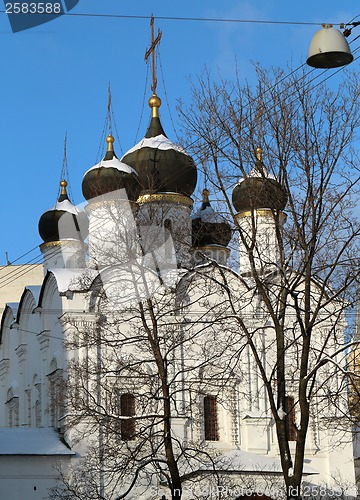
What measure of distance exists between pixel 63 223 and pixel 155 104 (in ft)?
14.7

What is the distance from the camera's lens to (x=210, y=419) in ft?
76.2

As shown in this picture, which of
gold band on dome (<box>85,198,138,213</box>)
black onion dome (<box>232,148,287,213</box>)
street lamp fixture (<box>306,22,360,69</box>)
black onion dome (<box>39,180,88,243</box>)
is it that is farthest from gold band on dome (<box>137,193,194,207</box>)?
street lamp fixture (<box>306,22,360,69</box>)

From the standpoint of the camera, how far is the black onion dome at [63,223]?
28.6 m

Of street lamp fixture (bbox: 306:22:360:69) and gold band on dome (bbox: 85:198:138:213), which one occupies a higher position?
gold band on dome (bbox: 85:198:138:213)

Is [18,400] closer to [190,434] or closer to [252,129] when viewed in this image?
[190,434]

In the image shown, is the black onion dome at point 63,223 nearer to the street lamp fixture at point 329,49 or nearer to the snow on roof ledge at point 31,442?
the snow on roof ledge at point 31,442

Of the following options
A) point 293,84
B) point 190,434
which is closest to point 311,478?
point 190,434

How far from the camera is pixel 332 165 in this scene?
43.6 ft

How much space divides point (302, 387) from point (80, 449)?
9900mm

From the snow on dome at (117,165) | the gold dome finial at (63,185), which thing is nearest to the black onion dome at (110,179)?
the snow on dome at (117,165)

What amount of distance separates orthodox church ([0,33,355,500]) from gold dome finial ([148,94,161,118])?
3 centimetres

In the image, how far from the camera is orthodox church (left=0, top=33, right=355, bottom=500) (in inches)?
720

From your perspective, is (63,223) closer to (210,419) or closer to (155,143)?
(155,143)

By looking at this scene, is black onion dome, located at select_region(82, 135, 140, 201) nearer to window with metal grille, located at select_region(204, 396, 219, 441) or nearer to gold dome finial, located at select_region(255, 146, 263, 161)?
window with metal grille, located at select_region(204, 396, 219, 441)
